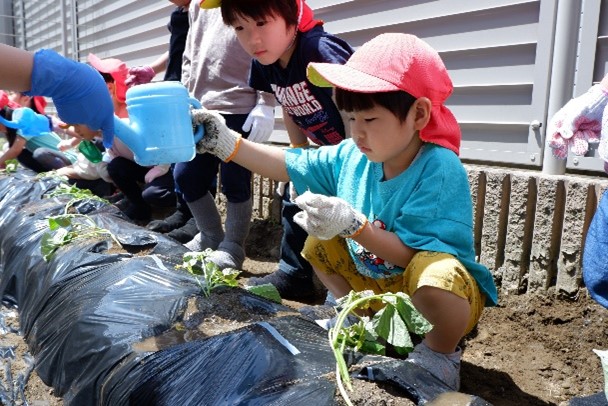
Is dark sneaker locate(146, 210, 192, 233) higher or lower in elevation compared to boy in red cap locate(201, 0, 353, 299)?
lower

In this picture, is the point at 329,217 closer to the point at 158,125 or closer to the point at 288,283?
the point at 158,125

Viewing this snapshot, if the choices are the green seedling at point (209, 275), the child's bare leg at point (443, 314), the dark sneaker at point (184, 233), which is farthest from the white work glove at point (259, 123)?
the child's bare leg at point (443, 314)

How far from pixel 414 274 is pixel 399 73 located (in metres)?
A: 0.54

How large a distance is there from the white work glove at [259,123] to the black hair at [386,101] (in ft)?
4.25

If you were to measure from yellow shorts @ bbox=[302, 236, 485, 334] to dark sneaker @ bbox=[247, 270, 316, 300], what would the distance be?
0.67m

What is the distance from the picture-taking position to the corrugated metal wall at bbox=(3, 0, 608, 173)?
243 cm

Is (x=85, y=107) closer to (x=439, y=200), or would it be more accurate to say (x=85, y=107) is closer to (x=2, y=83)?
(x=2, y=83)

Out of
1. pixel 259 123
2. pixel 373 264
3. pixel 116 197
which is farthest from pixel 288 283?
pixel 116 197

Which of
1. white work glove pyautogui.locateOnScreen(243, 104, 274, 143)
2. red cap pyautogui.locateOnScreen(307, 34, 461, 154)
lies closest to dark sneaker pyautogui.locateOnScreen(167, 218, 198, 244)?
white work glove pyautogui.locateOnScreen(243, 104, 274, 143)

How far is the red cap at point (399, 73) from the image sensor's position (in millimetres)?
1614

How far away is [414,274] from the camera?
161cm

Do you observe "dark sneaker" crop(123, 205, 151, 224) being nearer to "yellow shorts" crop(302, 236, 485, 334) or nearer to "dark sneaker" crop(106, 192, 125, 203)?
"dark sneaker" crop(106, 192, 125, 203)

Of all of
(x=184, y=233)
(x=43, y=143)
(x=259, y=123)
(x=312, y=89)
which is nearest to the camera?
(x=312, y=89)

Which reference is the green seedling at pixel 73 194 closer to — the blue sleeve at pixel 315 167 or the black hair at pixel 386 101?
the blue sleeve at pixel 315 167
